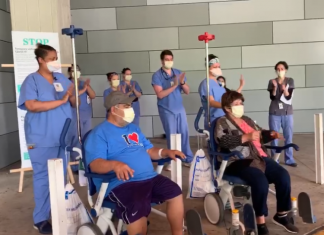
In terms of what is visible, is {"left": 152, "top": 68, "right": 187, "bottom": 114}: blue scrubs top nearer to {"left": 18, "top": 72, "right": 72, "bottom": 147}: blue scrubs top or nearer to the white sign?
the white sign

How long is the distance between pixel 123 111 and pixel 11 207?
5.52 feet

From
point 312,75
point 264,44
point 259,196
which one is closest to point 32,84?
point 259,196

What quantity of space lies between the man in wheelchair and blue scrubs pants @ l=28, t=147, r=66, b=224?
1.75 feet

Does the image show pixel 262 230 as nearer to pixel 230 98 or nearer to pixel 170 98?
pixel 230 98

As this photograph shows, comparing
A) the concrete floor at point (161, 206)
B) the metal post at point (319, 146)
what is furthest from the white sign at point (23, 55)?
the metal post at point (319, 146)

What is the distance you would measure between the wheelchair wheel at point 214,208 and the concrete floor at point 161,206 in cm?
5

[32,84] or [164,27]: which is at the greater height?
[164,27]

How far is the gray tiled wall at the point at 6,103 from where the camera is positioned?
4.73 metres

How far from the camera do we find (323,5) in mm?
5992

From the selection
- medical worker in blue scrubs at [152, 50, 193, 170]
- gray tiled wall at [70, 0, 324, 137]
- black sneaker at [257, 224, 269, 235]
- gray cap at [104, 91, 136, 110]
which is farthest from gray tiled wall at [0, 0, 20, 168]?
black sneaker at [257, 224, 269, 235]

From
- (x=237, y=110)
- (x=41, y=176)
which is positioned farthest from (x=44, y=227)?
(x=237, y=110)

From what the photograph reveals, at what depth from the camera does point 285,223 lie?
2.48 meters

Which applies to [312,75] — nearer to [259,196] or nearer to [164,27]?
[164,27]

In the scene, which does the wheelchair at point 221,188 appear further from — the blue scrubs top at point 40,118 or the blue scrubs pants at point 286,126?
the blue scrubs pants at point 286,126
